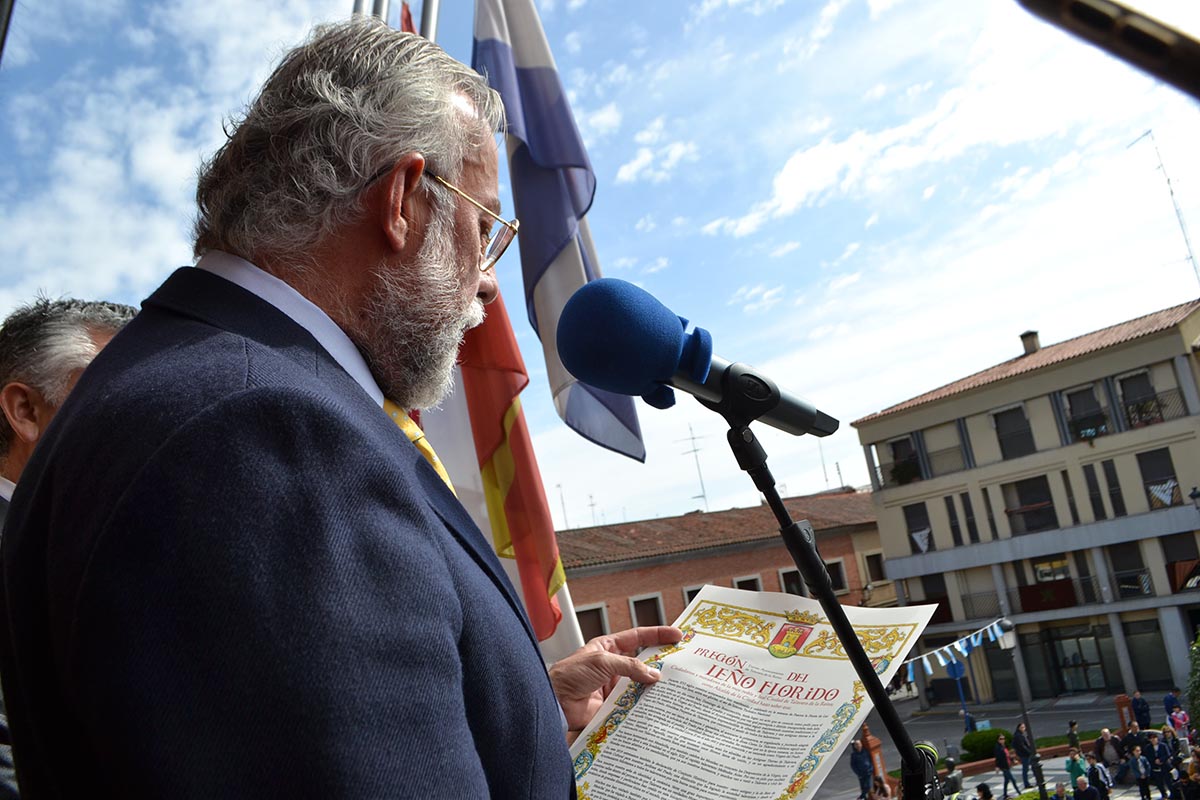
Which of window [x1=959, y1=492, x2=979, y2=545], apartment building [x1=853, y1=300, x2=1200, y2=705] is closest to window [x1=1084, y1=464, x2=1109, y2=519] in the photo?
apartment building [x1=853, y1=300, x2=1200, y2=705]

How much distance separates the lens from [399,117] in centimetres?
108

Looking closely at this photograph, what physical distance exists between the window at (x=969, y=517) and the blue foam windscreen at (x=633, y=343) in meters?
22.4

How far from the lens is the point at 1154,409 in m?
19.5

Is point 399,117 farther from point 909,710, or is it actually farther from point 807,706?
point 909,710

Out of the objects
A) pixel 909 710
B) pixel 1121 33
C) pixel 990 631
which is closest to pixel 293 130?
pixel 1121 33

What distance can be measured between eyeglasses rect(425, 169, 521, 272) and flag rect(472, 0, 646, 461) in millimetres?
1807

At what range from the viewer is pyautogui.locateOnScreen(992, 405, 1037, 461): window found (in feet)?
70.1

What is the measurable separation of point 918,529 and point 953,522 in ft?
3.04

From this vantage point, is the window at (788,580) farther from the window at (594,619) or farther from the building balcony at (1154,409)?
the building balcony at (1154,409)

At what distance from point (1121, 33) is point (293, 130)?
3.19 ft

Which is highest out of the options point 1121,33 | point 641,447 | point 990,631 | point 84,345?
Result: point 84,345

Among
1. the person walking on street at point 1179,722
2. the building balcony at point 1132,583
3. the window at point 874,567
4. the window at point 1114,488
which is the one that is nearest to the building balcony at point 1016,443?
the window at point 1114,488

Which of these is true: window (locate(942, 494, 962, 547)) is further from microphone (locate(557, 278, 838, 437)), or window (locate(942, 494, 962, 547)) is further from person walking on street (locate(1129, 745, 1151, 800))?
microphone (locate(557, 278, 838, 437))

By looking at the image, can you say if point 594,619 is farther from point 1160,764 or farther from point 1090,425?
point 1090,425
